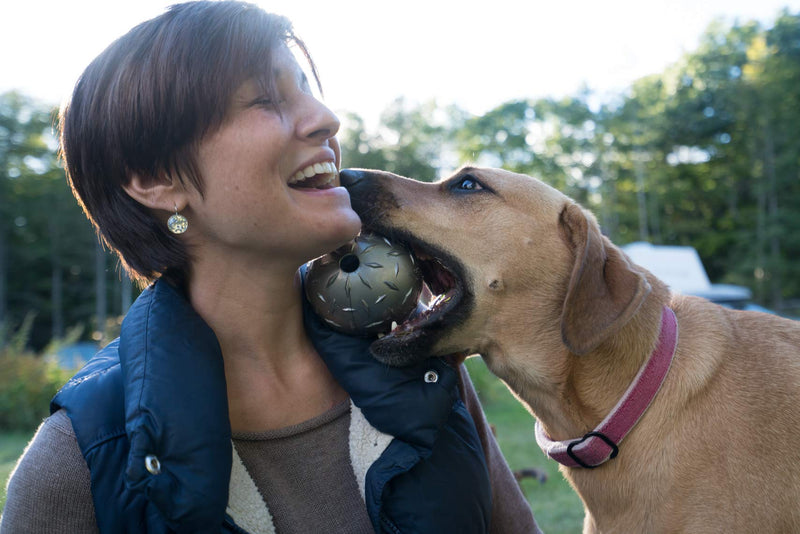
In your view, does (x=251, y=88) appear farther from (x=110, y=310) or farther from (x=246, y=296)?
(x=110, y=310)

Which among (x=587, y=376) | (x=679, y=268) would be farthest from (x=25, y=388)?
(x=679, y=268)

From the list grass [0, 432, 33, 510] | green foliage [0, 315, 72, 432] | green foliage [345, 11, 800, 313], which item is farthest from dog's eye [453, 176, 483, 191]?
green foliage [345, 11, 800, 313]

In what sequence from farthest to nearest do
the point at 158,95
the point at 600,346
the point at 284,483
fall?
the point at 600,346 → the point at 284,483 → the point at 158,95

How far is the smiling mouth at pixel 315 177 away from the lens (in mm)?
2324

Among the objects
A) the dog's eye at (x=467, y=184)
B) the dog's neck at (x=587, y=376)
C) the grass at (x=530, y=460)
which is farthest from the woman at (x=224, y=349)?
the grass at (x=530, y=460)

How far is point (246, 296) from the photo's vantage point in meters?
2.42

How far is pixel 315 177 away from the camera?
2.44m

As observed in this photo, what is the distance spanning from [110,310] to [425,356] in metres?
53.7

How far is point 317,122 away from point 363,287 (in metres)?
0.63

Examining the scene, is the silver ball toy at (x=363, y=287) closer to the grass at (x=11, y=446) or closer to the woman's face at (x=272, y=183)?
the woman's face at (x=272, y=183)

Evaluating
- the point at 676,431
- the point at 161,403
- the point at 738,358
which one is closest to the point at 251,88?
the point at 161,403

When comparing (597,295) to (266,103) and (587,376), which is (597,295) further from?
(266,103)

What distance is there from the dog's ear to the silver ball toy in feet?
2.14

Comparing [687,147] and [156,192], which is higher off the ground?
[156,192]
